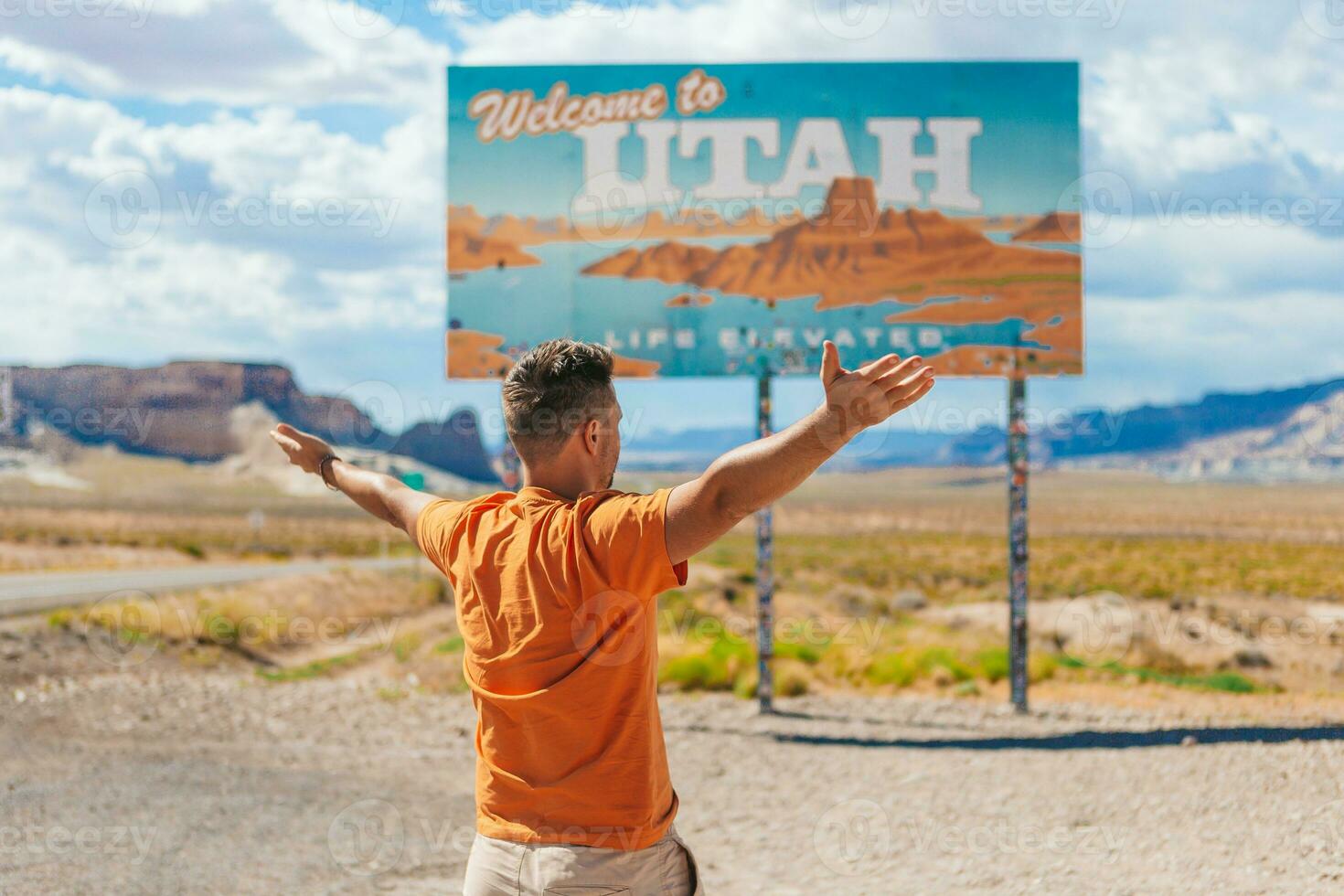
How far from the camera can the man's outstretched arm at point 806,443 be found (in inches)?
74.9

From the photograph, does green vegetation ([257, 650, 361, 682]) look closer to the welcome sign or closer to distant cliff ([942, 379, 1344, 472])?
the welcome sign

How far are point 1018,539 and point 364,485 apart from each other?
711cm

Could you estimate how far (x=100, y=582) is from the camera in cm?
3147

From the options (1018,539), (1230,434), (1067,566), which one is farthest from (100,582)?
(1230,434)

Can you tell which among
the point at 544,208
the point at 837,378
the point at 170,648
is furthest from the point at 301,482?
the point at 837,378

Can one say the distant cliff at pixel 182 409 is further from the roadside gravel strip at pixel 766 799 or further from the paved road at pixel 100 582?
the roadside gravel strip at pixel 766 799

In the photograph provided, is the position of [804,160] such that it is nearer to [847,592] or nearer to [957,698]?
[957,698]

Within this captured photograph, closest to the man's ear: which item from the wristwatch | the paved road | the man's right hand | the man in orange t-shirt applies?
the man in orange t-shirt

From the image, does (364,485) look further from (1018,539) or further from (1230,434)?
(1230,434)

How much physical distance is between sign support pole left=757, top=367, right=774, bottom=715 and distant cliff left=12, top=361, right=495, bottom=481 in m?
101

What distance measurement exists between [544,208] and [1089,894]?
6.15 m

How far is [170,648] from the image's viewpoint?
48.1 feet

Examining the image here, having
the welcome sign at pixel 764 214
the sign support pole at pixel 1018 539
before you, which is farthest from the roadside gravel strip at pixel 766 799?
the welcome sign at pixel 764 214

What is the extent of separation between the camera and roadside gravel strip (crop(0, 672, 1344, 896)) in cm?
564
